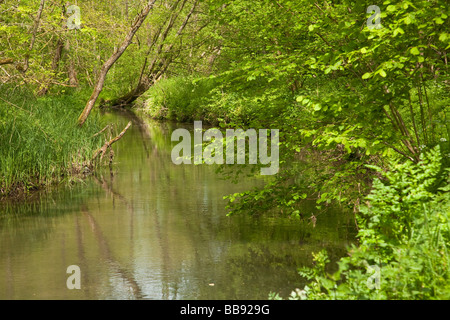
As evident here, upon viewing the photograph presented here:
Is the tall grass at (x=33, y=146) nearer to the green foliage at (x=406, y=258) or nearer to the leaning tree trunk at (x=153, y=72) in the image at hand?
the green foliage at (x=406, y=258)

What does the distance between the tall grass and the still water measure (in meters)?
0.50

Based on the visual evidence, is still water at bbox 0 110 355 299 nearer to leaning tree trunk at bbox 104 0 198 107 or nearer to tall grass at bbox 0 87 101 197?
tall grass at bbox 0 87 101 197

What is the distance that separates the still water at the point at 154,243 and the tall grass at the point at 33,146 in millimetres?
503

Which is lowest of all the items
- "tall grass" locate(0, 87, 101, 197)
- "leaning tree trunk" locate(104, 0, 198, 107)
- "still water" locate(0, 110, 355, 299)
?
"still water" locate(0, 110, 355, 299)

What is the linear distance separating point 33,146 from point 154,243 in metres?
4.39

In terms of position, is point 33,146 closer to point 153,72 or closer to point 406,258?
point 406,258

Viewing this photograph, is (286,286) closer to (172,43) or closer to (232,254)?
(232,254)

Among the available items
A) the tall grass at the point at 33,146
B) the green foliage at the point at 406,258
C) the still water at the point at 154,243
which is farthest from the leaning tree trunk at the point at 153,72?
A: the green foliage at the point at 406,258

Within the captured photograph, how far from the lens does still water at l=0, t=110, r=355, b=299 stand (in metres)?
6.66

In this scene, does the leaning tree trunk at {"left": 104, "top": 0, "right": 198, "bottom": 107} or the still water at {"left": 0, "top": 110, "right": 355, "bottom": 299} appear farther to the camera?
the leaning tree trunk at {"left": 104, "top": 0, "right": 198, "bottom": 107}

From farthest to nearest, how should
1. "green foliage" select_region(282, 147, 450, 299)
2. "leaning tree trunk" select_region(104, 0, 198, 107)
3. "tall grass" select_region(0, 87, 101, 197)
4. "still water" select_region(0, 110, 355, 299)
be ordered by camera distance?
"leaning tree trunk" select_region(104, 0, 198, 107), "tall grass" select_region(0, 87, 101, 197), "still water" select_region(0, 110, 355, 299), "green foliage" select_region(282, 147, 450, 299)

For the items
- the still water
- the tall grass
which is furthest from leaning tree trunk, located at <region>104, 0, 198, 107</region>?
the still water

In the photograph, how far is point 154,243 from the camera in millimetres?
8430

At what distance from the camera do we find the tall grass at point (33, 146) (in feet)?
35.8
